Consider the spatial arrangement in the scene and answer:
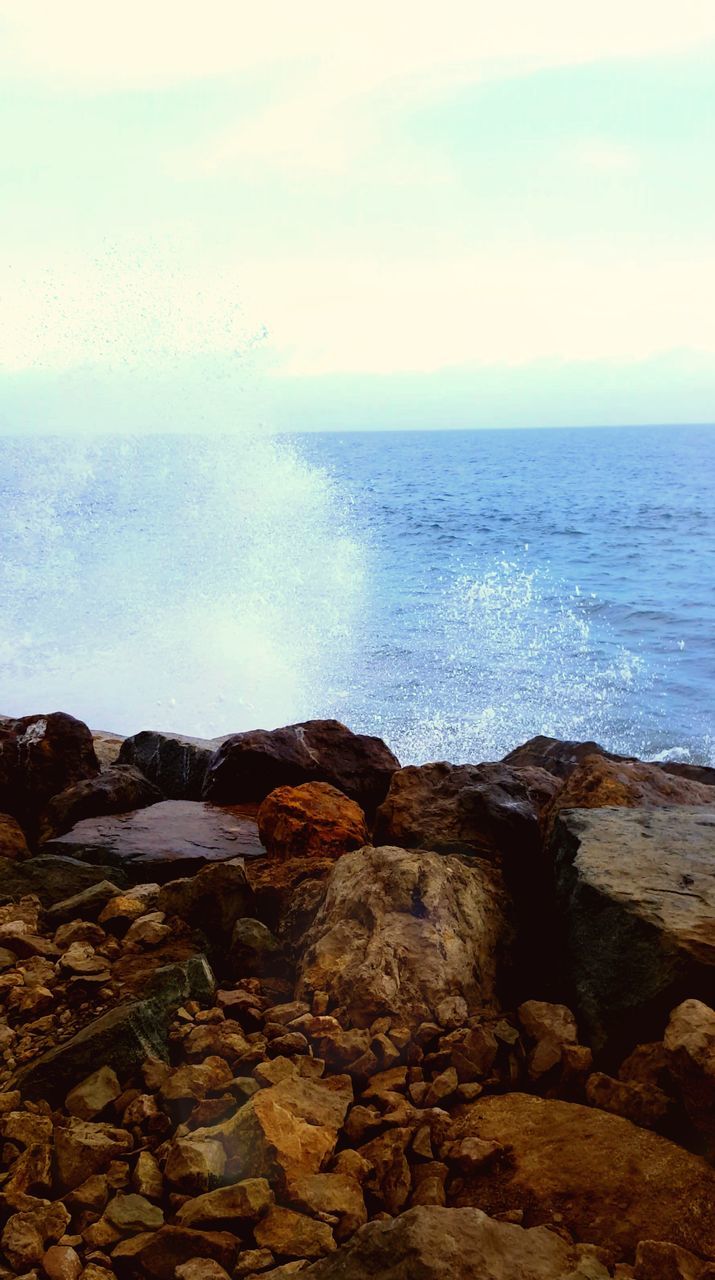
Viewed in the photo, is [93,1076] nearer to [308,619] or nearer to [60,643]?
[60,643]

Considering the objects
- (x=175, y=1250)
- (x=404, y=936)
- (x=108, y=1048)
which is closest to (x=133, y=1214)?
(x=175, y=1250)

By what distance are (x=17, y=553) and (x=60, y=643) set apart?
505 cm

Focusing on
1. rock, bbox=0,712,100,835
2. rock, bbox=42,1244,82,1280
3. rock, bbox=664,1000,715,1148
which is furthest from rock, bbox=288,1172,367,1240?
rock, bbox=0,712,100,835

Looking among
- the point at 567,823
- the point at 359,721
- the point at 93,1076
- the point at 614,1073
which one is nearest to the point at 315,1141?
the point at 93,1076

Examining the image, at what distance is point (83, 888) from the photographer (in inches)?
115

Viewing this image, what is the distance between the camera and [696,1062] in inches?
69.3

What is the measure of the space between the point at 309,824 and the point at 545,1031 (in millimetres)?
1236

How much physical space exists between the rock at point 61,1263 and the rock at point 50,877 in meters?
1.34

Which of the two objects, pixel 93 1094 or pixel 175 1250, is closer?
pixel 175 1250

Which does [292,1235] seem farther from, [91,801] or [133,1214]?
[91,801]

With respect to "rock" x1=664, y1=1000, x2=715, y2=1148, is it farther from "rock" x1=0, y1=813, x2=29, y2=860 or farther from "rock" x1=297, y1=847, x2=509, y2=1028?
"rock" x1=0, y1=813, x2=29, y2=860

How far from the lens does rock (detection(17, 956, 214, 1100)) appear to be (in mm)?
1947

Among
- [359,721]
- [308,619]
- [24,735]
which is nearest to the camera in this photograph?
[24,735]

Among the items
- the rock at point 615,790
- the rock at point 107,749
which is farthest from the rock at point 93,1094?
the rock at point 107,749
